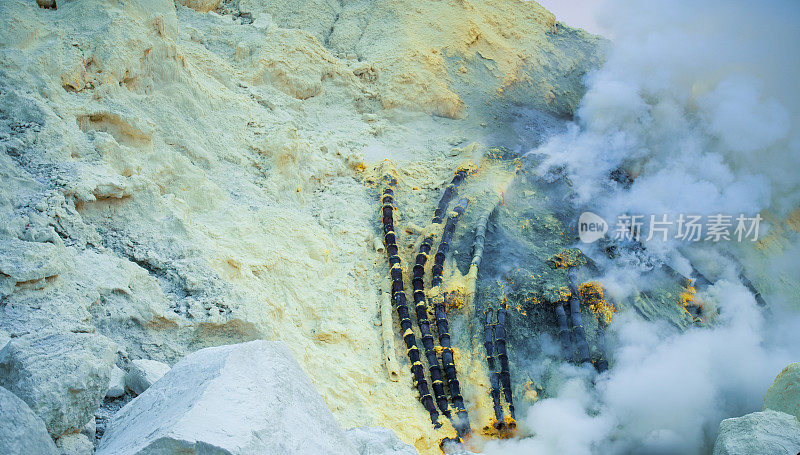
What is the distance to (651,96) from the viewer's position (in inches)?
373

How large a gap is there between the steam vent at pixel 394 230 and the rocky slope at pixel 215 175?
0.02 meters

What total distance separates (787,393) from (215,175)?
16.7 feet

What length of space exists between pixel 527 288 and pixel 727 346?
231cm

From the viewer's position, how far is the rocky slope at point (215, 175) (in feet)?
10.0

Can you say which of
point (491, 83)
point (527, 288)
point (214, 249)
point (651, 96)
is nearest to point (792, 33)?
point (651, 96)

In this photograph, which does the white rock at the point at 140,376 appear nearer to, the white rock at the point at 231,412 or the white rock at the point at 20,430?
the white rock at the point at 231,412

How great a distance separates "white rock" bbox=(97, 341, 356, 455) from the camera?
184cm

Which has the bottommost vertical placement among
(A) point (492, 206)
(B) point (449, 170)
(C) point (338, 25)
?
(A) point (492, 206)

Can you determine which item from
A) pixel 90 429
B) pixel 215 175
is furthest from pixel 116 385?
pixel 215 175

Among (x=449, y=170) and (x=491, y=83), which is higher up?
(x=491, y=83)

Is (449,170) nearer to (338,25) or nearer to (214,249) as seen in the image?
(338,25)

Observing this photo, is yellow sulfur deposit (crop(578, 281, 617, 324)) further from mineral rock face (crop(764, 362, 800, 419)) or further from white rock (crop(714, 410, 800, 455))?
white rock (crop(714, 410, 800, 455))

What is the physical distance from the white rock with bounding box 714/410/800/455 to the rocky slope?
7.09 feet

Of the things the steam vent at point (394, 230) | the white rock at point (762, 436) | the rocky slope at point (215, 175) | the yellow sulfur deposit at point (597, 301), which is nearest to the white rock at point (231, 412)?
the steam vent at point (394, 230)
